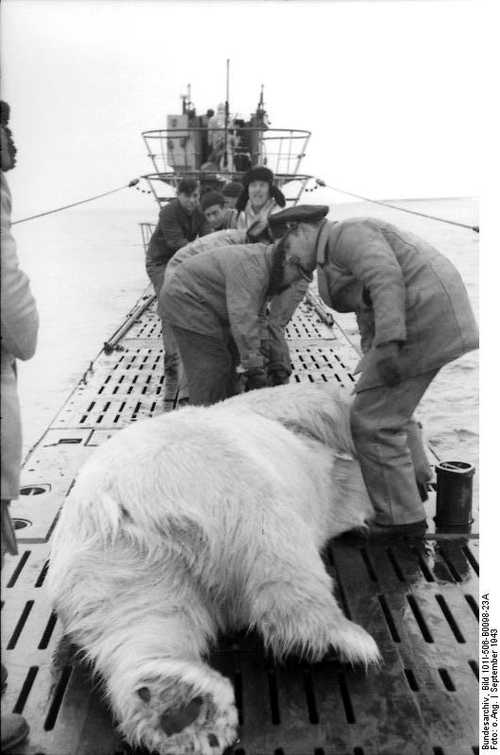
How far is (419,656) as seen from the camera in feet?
7.12

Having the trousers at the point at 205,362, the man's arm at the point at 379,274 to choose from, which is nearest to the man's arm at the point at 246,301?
the trousers at the point at 205,362

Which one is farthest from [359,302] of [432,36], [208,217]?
[208,217]

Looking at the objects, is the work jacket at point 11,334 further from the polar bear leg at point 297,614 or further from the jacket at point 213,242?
the jacket at point 213,242

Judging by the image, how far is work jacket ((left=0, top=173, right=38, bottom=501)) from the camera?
1.61 m

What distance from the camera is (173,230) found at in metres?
6.22

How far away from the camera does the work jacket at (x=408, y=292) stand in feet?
9.67

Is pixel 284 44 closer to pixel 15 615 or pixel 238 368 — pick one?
pixel 238 368

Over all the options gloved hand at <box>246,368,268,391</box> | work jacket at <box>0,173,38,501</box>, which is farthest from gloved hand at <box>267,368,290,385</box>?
work jacket at <box>0,173,38,501</box>

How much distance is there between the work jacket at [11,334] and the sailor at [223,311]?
2.02 meters

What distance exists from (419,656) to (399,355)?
1333mm

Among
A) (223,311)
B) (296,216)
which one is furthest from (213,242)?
(296,216)

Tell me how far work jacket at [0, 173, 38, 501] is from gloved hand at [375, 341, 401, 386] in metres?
1.63

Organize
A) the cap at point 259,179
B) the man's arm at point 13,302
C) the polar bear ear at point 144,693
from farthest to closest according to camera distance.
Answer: the cap at point 259,179 → the polar bear ear at point 144,693 → the man's arm at point 13,302

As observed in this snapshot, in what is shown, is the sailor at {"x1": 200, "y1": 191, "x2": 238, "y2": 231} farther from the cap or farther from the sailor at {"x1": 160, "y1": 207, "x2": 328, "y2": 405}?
the sailor at {"x1": 160, "y1": 207, "x2": 328, "y2": 405}
